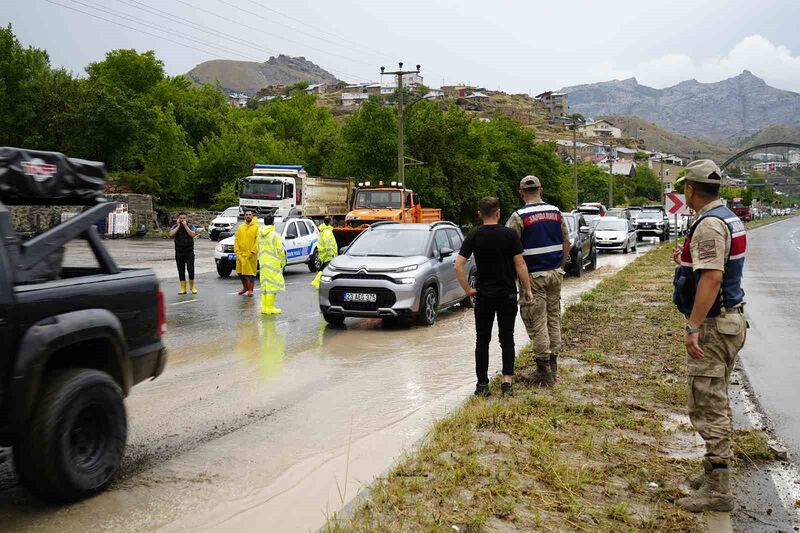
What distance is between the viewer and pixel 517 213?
7680 millimetres

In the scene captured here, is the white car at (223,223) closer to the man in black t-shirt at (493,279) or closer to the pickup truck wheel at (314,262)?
the pickup truck wheel at (314,262)

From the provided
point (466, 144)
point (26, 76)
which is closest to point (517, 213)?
point (466, 144)

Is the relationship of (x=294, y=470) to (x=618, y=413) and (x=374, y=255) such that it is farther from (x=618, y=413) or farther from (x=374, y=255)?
(x=374, y=255)

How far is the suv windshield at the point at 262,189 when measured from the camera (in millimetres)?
35594

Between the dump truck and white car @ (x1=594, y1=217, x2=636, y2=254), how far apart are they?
14.0 m

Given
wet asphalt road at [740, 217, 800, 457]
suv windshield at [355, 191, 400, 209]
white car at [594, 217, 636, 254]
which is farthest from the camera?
white car at [594, 217, 636, 254]

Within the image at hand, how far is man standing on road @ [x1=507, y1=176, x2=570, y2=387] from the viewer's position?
7.48 metres

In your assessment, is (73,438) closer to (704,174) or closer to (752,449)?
(704,174)

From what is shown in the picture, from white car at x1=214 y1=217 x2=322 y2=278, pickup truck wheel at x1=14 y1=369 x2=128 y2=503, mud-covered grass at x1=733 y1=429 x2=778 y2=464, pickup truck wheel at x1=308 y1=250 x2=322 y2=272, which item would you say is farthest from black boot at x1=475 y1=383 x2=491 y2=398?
pickup truck wheel at x1=308 y1=250 x2=322 y2=272

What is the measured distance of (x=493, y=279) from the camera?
704 centimetres

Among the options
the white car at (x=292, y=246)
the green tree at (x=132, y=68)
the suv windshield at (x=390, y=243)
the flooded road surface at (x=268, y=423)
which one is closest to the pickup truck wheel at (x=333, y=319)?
the flooded road surface at (x=268, y=423)

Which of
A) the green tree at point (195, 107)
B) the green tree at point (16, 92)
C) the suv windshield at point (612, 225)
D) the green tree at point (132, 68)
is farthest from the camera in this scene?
the green tree at point (132, 68)

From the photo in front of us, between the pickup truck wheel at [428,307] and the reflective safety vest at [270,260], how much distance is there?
2.99 m

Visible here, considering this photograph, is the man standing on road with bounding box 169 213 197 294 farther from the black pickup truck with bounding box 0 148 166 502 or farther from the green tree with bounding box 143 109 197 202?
the green tree with bounding box 143 109 197 202
